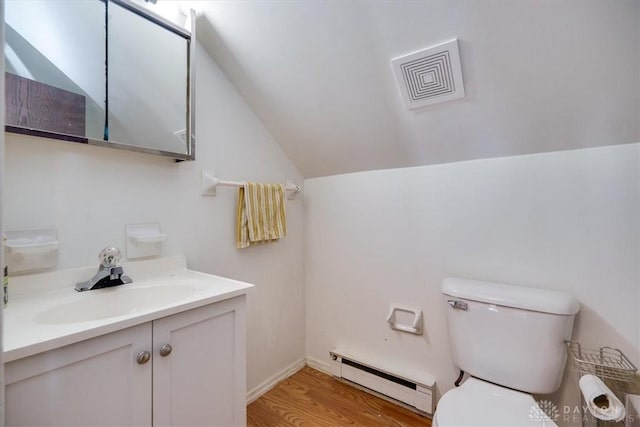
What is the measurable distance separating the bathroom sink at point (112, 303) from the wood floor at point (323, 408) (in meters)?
0.88

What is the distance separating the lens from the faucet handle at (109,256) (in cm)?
106

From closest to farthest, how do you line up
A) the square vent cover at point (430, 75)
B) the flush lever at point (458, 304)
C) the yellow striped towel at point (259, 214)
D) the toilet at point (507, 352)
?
the toilet at point (507, 352) < the square vent cover at point (430, 75) < the flush lever at point (458, 304) < the yellow striped towel at point (259, 214)

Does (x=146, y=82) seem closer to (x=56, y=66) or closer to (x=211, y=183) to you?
(x=56, y=66)

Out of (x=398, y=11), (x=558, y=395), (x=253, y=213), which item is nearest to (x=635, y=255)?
(x=558, y=395)

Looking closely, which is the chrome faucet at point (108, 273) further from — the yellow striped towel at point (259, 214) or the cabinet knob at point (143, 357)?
the yellow striped towel at point (259, 214)

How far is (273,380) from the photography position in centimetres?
179

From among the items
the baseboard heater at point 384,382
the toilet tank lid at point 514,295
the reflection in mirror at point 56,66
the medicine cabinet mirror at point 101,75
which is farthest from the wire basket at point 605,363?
→ the reflection in mirror at point 56,66

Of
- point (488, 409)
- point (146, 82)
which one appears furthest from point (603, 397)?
point (146, 82)

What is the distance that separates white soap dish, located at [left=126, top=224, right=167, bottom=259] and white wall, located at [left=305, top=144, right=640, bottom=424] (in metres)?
1.00

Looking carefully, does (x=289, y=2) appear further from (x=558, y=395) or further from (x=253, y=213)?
(x=558, y=395)

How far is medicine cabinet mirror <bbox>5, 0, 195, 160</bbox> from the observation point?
36.6 inches

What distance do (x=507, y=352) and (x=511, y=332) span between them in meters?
0.08

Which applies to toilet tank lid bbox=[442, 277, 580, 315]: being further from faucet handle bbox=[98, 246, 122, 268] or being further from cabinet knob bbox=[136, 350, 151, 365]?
faucet handle bbox=[98, 246, 122, 268]

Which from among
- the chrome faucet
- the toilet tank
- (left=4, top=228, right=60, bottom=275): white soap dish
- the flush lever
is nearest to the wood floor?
the toilet tank
